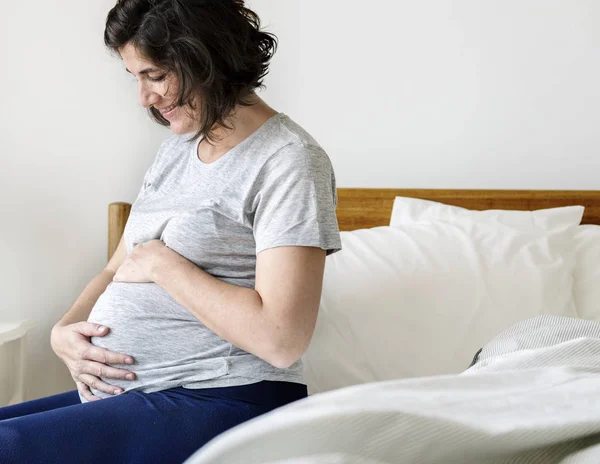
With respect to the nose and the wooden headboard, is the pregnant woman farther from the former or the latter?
the wooden headboard

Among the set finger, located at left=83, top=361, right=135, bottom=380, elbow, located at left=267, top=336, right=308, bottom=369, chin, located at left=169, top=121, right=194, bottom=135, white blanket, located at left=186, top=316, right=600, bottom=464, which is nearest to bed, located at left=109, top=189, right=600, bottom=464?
Result: white blanket, located at left=186, top=316, right=600, bottom=464

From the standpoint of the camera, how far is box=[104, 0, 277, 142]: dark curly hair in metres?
1.09

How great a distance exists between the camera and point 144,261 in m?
1.17

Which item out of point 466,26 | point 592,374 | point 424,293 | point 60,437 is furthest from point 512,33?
point 60,437

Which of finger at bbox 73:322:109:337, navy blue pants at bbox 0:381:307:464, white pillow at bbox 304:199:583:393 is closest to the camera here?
navy blue pants at bbox 0:381:307:464

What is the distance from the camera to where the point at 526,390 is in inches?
28.1

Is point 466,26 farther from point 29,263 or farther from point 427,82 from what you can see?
point 29,263

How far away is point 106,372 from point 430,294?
27.9 inches

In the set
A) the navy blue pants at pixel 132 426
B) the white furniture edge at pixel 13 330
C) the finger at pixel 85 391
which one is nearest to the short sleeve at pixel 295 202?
the navy blue pants at pixel 132 426

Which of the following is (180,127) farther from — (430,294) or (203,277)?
(430,294)

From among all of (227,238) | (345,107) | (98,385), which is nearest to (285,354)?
(227,238)

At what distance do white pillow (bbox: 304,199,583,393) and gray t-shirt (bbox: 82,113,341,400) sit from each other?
34cm

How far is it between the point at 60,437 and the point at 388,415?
58 cm

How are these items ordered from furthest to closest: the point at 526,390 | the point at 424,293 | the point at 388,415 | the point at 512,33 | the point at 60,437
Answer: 1. the point at 512,33
2. the point at 424,293
3. the point at 60,437
4. the point at 526,390
5. the point at 388,415
